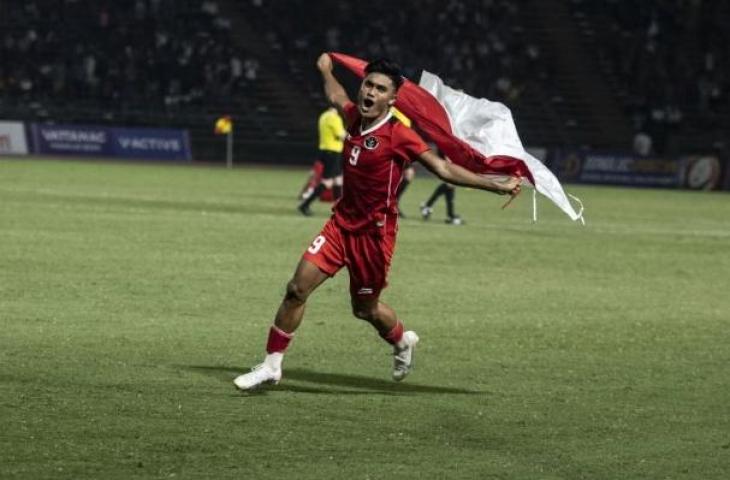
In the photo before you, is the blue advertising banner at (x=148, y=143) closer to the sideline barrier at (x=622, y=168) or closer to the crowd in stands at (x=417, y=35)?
the crowd in stands at (x=417, y=35)

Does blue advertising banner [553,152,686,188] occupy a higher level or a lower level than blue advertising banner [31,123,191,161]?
higher

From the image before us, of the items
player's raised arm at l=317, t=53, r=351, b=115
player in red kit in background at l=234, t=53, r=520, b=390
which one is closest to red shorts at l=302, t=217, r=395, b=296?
player in red kit in background at l=234, t=53, r=520, b=390

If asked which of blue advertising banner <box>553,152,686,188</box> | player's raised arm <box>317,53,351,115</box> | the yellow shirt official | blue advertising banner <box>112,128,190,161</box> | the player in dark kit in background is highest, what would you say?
player's raised arm <box>317,53,351,115</box>

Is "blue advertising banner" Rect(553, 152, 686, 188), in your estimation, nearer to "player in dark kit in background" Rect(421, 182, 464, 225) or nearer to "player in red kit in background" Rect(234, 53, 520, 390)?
"player in dark kit in background" Rect(421, 182, 464, 225)

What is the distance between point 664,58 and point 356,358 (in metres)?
42.3

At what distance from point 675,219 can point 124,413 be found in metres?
23.1

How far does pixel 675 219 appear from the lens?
30.8 meters

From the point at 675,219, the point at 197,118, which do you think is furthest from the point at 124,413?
the point at 197,118

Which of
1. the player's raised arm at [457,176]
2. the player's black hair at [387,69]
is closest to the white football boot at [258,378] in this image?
the player's raised arm at [457,176]

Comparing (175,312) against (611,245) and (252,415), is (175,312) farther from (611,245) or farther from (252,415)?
(611,245)

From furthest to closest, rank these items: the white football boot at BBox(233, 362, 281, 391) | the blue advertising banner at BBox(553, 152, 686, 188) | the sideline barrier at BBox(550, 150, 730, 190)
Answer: the blue advertising banner at BBox(553, 152, 686, 188)
the sideline barrier at BBox(550, 150, 730, 190)
the white football boot at BBox(233, 362, 281, 391)

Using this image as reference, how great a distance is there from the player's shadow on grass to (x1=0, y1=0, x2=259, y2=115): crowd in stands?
41159mm

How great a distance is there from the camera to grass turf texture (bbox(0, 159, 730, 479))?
315 inches

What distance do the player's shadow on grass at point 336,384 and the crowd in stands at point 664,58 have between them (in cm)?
3905
